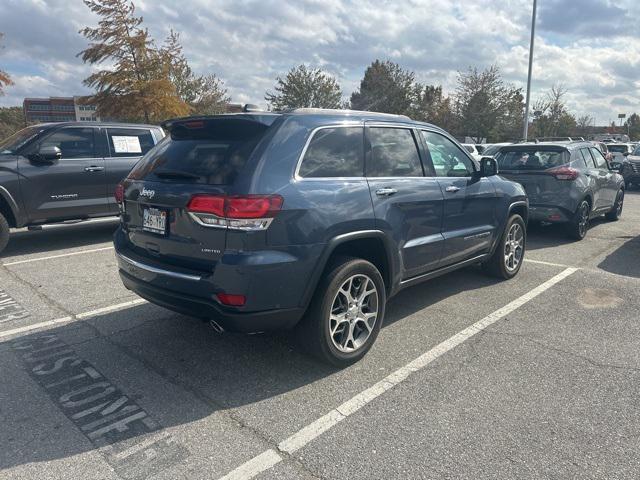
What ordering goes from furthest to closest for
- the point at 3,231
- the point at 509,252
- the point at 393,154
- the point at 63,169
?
1. the point at 63,169
2. the point at 3,231
3. the point at 509,252
4. the point at 393,154

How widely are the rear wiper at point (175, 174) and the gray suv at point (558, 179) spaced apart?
646 centimetres

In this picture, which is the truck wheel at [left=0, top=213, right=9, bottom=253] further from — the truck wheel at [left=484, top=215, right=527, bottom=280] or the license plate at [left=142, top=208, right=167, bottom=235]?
the truck wheel at [left=484, top=215, right=527, bottom=280]

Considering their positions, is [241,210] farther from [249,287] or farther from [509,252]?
[509,252]

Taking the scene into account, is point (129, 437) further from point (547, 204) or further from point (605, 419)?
point (547, 204)

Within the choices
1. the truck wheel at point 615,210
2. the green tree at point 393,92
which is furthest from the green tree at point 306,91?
the truck wheel at point 615,210

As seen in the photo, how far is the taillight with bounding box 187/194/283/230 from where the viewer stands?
9.73 feet

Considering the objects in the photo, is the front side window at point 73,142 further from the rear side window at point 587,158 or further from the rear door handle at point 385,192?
the rear side window at point 587,158

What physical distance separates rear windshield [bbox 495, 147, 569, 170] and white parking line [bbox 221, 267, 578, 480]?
4142 mm

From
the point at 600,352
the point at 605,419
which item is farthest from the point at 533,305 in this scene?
the point at 605,419

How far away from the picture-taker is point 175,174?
133 inches

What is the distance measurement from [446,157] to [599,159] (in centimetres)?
611

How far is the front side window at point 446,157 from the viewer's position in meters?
4.54

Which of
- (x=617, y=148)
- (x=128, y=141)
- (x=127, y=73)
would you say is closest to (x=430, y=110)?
(x=617, y=148)

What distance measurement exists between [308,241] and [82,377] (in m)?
→ 1.89
